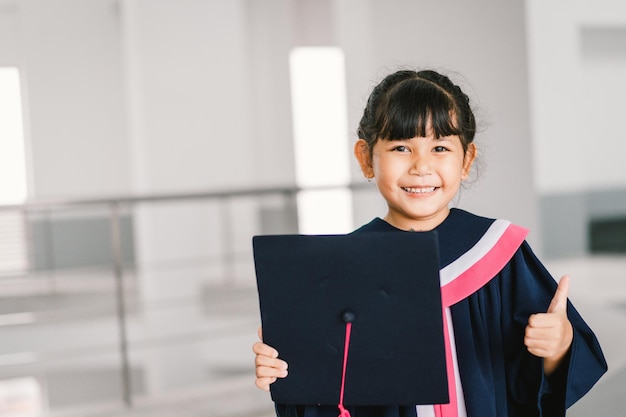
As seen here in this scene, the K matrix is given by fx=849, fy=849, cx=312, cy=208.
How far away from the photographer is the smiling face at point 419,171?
115 cm

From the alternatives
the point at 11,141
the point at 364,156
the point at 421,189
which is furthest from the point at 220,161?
the point at 421,189

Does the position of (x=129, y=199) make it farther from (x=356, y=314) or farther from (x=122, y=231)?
(x=122, y=231)

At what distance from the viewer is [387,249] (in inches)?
40.3

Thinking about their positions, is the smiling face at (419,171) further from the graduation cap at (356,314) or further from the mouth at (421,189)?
the graduation cap at (356,314)

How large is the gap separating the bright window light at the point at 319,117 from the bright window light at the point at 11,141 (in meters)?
2.69

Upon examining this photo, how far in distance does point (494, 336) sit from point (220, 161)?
4519 mm

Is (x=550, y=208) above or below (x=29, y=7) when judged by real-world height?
below

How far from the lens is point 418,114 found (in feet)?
3.79

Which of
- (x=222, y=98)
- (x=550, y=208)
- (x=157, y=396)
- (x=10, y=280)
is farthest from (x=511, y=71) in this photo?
(x=10, y=280)

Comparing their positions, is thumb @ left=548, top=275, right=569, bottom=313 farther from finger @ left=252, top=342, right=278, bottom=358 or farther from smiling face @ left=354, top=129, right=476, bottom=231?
finger @ left=252, top=342, right=278, bottom=358

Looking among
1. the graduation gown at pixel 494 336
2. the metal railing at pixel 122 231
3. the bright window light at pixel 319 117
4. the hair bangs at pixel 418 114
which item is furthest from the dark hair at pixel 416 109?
the bright window light at pixel 319 117

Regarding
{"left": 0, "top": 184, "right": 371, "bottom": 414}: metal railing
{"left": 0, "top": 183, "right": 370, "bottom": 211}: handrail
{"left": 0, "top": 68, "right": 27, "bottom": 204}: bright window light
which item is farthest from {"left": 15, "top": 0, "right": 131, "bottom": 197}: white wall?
{"left": 0, "top": 183, "right": 370, "bottom": 211}: handrail

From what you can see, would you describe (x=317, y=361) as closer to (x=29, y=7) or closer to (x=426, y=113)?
(x=426, y=113)

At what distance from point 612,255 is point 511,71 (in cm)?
203
